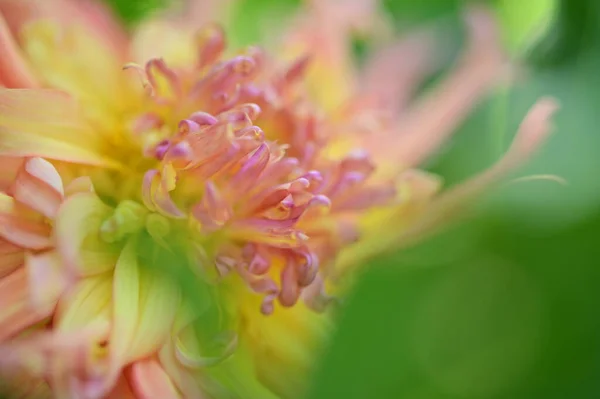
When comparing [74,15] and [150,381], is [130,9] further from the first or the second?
[150,381]

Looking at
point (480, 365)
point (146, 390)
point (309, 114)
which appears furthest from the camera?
point (309, 114)

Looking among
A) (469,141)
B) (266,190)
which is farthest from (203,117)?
(469,141)

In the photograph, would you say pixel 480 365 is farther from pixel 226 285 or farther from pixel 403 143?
pixel 403 143

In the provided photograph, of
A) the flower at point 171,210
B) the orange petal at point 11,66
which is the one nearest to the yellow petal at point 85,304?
the flower at point 171,210

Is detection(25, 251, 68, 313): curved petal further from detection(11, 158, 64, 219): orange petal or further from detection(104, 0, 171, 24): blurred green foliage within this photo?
detection(104, 0, 171, 24): blurred green foliage

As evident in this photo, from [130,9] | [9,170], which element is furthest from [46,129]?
[130,9]

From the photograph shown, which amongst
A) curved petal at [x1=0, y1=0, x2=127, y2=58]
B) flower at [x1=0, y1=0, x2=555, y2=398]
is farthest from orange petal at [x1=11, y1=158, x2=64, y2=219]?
curved petal at [x1=0, y1=0, x2=127, y2=58]

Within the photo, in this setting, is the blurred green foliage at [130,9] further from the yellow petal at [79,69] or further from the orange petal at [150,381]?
the orange petal at [150,381]

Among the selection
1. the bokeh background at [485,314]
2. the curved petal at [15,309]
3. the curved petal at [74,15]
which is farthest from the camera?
the curved petal at [74,15]
